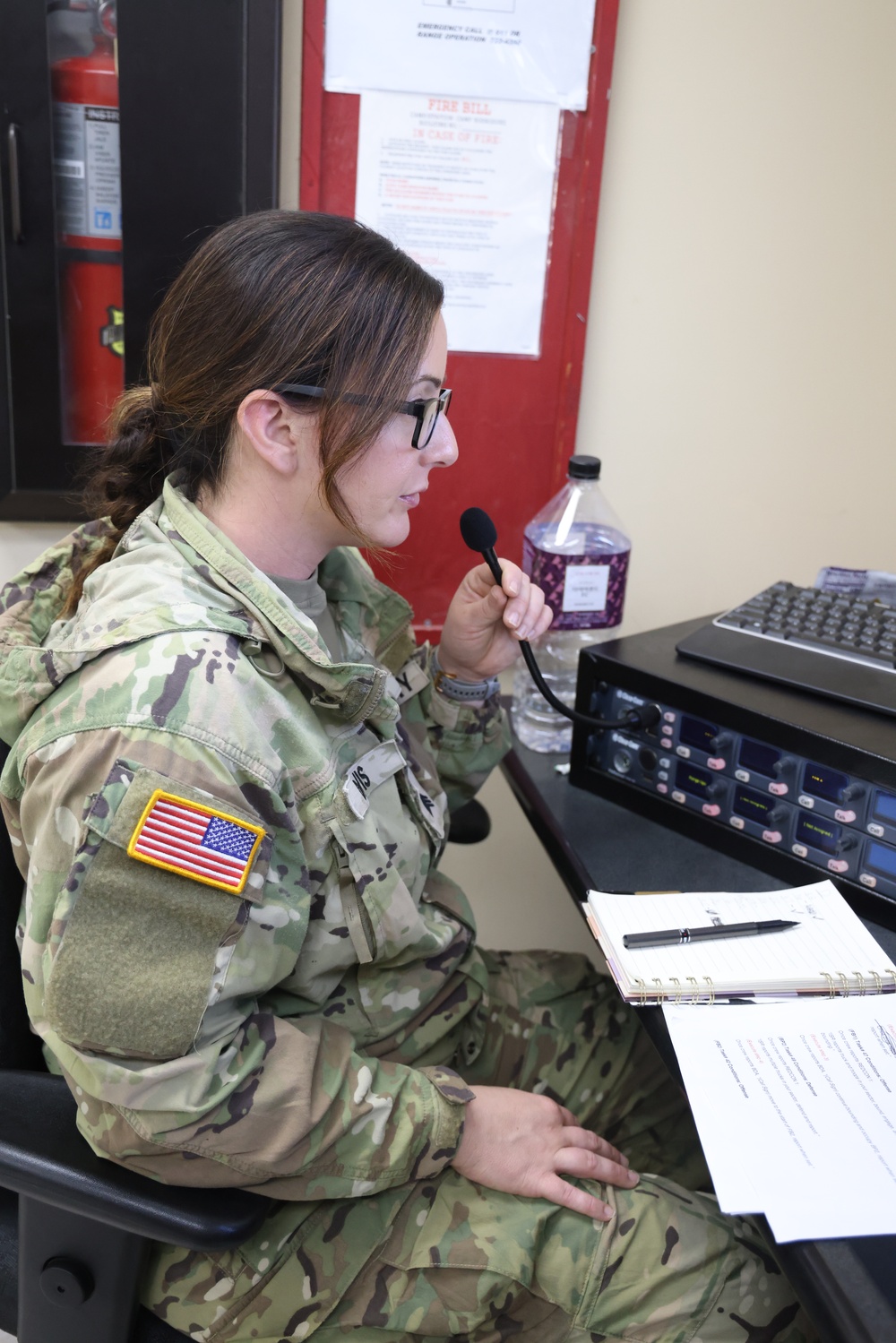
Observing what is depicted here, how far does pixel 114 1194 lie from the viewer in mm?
726

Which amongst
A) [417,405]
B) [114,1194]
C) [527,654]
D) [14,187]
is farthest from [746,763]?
[14,187]

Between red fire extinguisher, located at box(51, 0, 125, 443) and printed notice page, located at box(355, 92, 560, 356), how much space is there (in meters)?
0.32

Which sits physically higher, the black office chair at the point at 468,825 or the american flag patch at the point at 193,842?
the american flag patch at the point at 193,842

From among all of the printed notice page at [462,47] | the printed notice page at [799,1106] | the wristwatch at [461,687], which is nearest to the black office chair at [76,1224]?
the printed notice page at [799,1106]

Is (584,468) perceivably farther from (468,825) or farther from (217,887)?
(217,887)

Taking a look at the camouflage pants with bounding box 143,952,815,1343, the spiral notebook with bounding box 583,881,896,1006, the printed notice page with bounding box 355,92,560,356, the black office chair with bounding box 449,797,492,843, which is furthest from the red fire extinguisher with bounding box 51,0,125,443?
the camouflage pants with bounding box 143,952,815,1343

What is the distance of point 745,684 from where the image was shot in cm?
113

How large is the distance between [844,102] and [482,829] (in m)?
1.14

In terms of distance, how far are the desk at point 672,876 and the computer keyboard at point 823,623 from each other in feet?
0.88

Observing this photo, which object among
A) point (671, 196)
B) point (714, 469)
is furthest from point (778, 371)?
point (671, 196)

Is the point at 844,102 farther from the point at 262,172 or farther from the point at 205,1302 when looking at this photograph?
the point at 205,1302

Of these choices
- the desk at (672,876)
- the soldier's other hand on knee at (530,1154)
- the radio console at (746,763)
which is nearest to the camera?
the desk at (672,876)

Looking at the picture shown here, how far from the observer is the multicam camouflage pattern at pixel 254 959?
748mm

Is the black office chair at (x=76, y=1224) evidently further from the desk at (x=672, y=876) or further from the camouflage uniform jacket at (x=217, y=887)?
the desk at (x=672, y=876)
